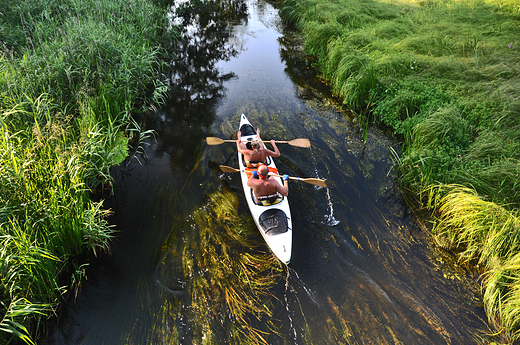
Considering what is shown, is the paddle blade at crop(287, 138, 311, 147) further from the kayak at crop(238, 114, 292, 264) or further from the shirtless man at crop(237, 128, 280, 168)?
the kayak at crop(238, 114, 292, 264)

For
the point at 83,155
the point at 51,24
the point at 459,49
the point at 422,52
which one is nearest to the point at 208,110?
the point at 83,155

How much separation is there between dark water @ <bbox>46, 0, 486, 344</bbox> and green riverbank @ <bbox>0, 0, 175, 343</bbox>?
510 millimetres

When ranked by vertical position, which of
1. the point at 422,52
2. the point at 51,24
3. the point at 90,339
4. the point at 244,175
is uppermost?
the point at 422,52

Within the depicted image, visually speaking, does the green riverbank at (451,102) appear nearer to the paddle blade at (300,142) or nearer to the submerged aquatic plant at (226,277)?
the paddle blade at (300,142)

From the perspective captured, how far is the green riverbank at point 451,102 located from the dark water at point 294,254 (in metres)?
0.42

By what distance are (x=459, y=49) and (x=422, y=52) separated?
895 mm

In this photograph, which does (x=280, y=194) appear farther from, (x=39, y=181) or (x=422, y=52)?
(x=422, y=52)

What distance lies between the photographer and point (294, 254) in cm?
424

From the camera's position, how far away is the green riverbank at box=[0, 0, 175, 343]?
300 centimetres

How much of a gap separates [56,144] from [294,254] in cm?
403

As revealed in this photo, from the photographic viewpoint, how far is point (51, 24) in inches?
273

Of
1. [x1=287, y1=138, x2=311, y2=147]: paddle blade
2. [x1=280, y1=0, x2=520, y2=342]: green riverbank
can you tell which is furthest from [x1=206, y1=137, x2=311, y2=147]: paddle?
[x1=280, y1=0, x2=520, y2=342]: green riverbank

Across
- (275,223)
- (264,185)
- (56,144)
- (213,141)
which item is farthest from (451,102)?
(56,144)

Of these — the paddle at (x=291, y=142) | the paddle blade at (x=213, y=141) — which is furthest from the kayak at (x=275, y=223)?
the paddle blade at (x=213, y=141)
